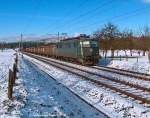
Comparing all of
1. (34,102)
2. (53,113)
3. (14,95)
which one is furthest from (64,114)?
(14,95)

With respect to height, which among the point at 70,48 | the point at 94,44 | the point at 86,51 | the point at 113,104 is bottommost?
the point at 113,104

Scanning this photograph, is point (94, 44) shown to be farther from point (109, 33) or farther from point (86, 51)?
point (109, 33)

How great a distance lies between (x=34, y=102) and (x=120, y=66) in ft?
74.7

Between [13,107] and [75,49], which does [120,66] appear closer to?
[75,49]

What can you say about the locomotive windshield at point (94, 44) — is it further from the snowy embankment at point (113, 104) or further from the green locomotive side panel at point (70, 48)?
the snowy embankment at point (113, 104)

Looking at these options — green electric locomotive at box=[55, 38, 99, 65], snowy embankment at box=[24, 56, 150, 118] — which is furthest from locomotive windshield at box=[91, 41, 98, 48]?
snowy embankment at box=[24, 56, 150, 118]

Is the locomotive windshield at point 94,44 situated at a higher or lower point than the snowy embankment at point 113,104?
higher

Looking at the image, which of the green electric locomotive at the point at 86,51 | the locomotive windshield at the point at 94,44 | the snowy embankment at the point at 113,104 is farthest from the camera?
the locomotive windshield at the point at 94,44

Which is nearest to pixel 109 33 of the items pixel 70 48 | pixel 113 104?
pixel 70 48

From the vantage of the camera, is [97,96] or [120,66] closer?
[97,96]

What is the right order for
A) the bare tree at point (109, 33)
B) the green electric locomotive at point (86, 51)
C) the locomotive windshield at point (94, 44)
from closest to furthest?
the green electric locomotive at point (86, 51), the locomotive windshield at point (94, 44), the bare tree at point (109, 33)

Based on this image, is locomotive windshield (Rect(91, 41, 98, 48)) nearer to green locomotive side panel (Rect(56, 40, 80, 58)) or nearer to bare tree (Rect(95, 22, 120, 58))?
green locomotive side panel (Rect(56, 40, 80, 58))

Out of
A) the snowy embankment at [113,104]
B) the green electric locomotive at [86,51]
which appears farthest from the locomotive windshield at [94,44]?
the snowy embankment at [113,104]

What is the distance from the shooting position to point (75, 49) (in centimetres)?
3856
